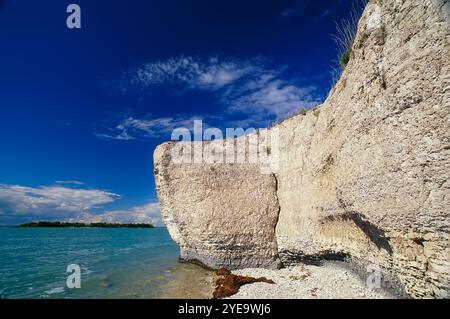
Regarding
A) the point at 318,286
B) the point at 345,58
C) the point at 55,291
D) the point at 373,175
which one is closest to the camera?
the point at 373,175

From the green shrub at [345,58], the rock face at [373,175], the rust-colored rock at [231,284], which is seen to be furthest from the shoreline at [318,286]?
the green shrub at [345,58]

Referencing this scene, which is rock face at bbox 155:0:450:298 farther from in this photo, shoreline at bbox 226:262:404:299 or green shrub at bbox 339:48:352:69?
green shrub at bbox 339:48:352:69

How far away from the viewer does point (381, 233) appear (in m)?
6.92

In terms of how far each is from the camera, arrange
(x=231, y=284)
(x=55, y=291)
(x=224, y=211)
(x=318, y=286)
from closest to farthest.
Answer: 1. (x=318, y=286)
2. (x=231, y=284)
3. (x=55, y=291)
4. (x=224, y=211)

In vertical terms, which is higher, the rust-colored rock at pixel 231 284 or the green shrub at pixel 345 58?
the green shrub at pixel 345 58

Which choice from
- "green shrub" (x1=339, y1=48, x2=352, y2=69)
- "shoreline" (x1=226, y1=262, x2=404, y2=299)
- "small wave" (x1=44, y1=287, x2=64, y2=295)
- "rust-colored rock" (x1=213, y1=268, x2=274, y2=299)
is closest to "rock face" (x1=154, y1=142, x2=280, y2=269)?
"shoreline" (x1=226, y1=262, x2=404, y2=299)

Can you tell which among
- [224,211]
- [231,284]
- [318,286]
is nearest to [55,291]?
[231,284]

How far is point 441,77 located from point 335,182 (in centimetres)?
473

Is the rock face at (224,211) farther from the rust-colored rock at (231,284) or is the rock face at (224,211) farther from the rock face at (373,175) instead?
the rust-colored rock at (231,284)

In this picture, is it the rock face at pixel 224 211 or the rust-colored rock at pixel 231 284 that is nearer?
the rust-colored rock at pixel 231 284

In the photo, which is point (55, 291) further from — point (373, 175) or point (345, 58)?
point (345, 58)

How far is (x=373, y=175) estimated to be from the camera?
22.8ft

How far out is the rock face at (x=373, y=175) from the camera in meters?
5.18

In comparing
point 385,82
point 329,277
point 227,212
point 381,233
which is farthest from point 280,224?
point 385,82
